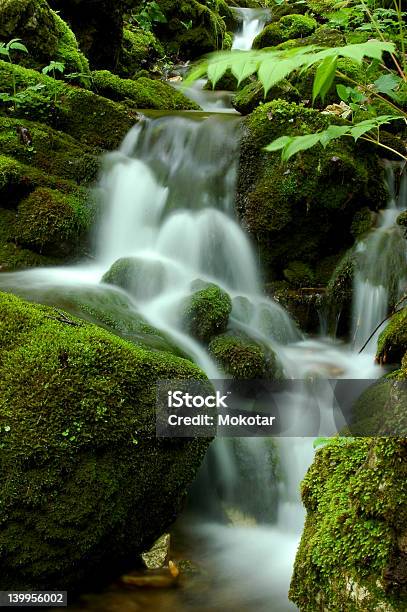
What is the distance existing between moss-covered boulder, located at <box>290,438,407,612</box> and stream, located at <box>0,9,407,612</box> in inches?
36.7

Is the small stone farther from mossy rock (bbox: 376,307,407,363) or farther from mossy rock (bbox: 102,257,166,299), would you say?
mossy rock (bbox: 102,257,166,299)

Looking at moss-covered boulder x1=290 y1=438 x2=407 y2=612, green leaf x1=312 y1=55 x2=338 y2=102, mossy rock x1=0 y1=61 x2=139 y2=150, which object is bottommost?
moss-covered boulder x1=290 y1=438 x2=407 y2=612

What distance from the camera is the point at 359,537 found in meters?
1.93

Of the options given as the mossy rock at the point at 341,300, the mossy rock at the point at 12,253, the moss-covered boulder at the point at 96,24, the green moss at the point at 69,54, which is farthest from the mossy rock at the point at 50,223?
the moss-covered boulder at the point at 96,24

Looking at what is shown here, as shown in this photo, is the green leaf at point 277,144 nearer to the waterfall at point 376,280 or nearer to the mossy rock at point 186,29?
the waterfall at point 376,280

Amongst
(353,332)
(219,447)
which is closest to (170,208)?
(353,332)

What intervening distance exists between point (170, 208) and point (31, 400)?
422cm

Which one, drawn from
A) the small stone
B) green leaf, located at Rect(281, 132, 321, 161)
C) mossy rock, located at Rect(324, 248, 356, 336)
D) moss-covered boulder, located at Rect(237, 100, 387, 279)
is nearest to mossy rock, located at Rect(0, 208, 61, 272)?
moss-covered boulder, located at Rect(237, 100, 387, 279)

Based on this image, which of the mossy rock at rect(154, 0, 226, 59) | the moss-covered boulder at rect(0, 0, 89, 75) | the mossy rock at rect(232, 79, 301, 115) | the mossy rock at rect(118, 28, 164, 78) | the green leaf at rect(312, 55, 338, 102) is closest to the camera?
the green leaf at rect(312, 55, 338, 102)

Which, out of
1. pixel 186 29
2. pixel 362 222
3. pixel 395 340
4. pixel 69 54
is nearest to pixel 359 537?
pixel 395 340

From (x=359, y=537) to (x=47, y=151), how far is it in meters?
5.77

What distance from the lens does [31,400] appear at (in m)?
2.70

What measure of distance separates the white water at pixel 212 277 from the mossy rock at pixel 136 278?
0.01m

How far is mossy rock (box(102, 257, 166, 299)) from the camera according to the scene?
518cm
